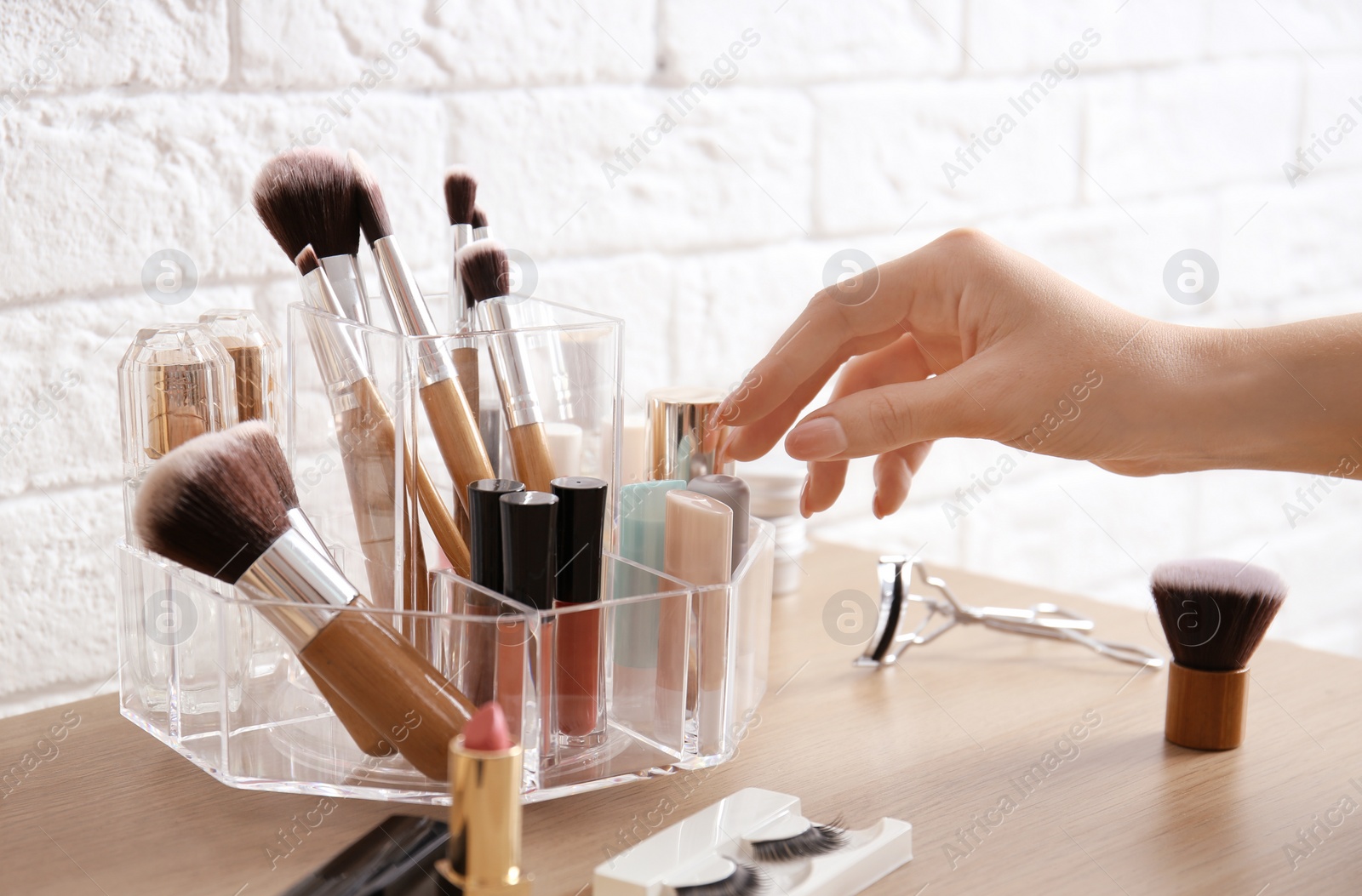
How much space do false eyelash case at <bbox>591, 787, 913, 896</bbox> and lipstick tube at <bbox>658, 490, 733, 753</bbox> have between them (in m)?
0.04

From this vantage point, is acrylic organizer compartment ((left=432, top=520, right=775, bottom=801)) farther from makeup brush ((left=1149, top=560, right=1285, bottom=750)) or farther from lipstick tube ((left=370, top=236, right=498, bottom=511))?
makeup brush ((left=1149, top=560, right=1285, bottom=750))

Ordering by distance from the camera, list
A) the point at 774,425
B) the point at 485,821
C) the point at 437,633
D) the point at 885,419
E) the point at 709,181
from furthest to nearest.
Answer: the point at 709,181 → the point at 774,425 → the point at 885,419 → the point at 437,633 → the point at 485,821

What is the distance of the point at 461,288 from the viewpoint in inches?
21.4

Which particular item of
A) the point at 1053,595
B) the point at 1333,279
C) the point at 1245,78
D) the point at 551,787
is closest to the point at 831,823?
the point at 551,787

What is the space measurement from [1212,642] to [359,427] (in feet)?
1.21

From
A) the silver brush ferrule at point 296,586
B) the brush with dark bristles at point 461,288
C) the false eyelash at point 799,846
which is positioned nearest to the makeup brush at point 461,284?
the brush with dark bristles at point 461,288

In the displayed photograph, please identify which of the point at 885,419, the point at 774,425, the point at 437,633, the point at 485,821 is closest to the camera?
the point at 485,821

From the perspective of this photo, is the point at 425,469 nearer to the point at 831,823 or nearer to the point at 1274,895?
the point at 831,823

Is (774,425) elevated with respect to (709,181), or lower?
lower

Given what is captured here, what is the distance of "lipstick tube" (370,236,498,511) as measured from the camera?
0.50 metres

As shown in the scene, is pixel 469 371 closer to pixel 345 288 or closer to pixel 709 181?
pixel 345 288

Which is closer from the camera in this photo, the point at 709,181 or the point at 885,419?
the point at 885,419

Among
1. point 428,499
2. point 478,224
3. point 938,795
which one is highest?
point 478,224

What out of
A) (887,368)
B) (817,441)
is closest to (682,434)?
(817,441)
